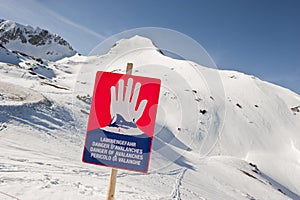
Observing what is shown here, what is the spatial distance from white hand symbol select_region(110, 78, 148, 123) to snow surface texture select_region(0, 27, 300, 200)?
487 mm

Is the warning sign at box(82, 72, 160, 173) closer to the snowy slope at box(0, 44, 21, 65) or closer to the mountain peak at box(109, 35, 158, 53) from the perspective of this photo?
the mountain peak at box(109, 35, 158, 53)

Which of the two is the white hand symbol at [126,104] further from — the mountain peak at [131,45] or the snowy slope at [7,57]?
the snowy slope at [7,57]

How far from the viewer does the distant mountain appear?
15088 centimetres

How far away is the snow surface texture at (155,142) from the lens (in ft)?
19.5

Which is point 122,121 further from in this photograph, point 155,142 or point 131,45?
point 155,142

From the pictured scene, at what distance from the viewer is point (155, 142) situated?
67.9ft

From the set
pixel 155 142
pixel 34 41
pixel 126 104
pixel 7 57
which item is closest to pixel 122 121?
pixel 126 104

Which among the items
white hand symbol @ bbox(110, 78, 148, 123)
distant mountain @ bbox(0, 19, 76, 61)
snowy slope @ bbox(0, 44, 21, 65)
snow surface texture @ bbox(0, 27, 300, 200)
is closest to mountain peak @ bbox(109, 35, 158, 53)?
snow surface texture @ bbox(0, 27, 300, 200)

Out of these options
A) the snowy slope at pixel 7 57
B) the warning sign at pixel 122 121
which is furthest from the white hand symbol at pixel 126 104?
the snowy slope at pixel 7 57

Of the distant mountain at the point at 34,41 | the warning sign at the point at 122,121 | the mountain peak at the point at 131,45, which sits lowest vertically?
the warning sign at the point at 122,121

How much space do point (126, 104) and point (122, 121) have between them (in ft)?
1.00

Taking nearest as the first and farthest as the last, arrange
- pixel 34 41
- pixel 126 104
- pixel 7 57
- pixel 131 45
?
pixel 126 104, pixel 131 45, pixel 7 57, pixel 34 41

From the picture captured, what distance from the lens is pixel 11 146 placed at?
1005 centimetres

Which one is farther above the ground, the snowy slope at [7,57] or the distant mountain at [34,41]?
the distant mountain at [34,41]
